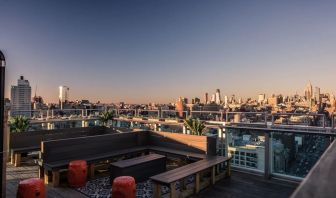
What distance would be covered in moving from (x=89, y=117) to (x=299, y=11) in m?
10.0

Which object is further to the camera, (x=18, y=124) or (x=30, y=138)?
(x=18, y=124)

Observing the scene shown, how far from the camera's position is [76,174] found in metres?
4.83

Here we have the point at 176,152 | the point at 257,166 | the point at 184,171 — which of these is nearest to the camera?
the point at 184,171

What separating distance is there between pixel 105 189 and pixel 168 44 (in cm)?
1283

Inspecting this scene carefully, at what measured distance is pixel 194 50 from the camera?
15.8 metres

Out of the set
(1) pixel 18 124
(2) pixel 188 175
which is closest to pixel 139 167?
(2) pixel 188 175

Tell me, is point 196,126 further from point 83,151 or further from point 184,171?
point 83,151

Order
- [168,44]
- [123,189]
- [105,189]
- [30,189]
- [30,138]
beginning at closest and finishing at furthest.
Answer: [30,189], [123,189], [105,189], [30,138], [168,44]

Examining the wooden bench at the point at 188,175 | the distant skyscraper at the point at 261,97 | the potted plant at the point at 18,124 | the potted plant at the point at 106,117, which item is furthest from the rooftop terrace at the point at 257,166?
the distant skyscraper at the point at 261,97

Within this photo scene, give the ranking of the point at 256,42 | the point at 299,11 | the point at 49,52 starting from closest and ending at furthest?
the point at 299,11 < the point at 49,52 < the point at 256,42

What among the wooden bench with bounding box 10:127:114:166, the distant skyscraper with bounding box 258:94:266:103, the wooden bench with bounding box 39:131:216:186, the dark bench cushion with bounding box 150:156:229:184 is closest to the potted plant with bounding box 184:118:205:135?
the wooden bench with bounding box 39:131:216:186

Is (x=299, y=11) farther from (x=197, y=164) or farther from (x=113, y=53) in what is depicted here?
(x=113, y=53)

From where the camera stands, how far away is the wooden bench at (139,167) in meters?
4.86

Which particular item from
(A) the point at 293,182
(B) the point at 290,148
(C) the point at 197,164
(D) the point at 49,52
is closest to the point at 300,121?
(B) the point at 290,148
